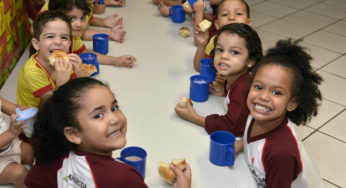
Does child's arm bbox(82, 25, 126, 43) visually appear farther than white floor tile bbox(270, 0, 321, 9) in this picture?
No

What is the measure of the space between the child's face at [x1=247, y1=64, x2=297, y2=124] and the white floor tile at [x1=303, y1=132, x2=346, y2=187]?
3.32 feet

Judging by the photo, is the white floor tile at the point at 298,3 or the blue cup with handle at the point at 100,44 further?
the white floor tile at the point at 298,3

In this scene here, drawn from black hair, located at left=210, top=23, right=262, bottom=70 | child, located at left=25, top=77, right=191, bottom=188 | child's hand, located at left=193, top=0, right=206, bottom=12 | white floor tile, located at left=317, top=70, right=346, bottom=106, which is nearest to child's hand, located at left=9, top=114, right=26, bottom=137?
child, located at left=25, top=77, right=191, bottom=188

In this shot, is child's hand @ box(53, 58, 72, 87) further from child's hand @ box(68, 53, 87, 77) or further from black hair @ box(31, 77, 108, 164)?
black hair @ box(31, 77, 108, 164)

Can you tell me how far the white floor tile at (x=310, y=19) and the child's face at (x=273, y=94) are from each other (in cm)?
318

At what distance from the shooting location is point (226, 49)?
6.93 ft

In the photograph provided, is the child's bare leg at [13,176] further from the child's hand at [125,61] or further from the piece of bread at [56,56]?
the child's hand at [125,61]

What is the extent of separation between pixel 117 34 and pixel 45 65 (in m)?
0.88

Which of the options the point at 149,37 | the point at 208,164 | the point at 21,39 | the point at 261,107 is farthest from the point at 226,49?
the point at 21,39

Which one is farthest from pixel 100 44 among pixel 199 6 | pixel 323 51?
pixel 323 51

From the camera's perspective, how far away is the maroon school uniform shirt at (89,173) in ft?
4.16

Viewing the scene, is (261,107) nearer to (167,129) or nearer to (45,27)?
(167,129)

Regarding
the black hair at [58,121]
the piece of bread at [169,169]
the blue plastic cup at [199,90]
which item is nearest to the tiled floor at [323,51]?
the blue plastic cup at [199,90]

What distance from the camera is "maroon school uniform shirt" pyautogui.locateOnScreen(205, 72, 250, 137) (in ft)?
6.13
